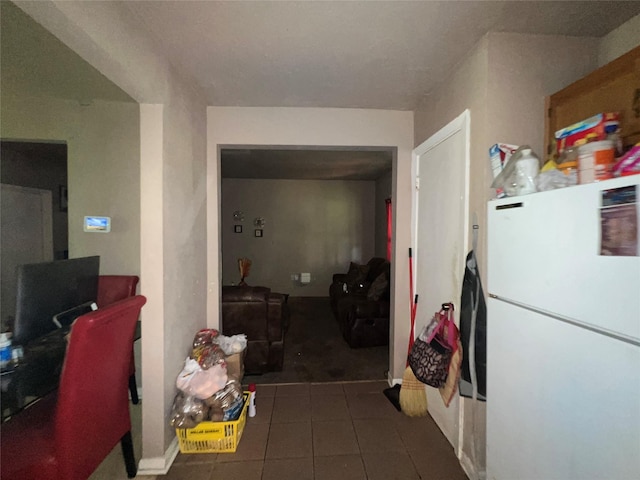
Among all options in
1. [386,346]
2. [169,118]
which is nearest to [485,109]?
[169,118]

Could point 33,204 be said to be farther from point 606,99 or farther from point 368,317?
point 606,99

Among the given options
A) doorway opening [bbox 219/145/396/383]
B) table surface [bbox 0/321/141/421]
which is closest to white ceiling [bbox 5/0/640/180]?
table surface [bbox 0/321/141/421]

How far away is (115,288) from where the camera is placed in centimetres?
213

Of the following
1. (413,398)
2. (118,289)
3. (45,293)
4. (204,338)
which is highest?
(45,293)

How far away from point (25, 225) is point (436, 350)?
14.1 ft

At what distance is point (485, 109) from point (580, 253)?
0.96m

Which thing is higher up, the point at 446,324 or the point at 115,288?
the point at 115,288

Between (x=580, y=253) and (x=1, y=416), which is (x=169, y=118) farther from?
(x=580, y=253)

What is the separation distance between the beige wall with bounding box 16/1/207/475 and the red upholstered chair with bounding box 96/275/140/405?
0.53m

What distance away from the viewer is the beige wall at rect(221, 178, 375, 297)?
583 cm

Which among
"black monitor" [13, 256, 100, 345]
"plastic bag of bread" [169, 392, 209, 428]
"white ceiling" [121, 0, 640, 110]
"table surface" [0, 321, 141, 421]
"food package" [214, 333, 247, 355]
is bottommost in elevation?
"plastic bag of bread" [169, 392, 209, 428]

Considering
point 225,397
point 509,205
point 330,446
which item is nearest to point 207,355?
point 225,397

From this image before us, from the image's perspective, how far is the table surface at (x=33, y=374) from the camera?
104 cm

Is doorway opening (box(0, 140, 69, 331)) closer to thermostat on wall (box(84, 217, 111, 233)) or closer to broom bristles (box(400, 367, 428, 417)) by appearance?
thermostat on wall (box(84, 217, 111, 233))
